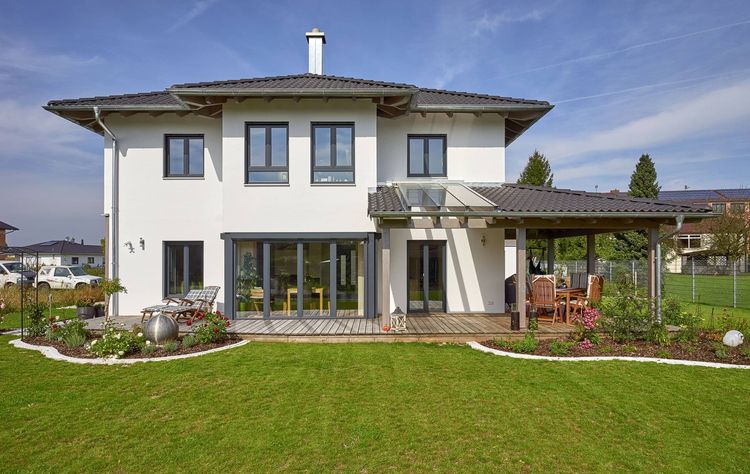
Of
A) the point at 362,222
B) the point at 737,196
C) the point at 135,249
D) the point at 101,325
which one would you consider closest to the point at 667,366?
the point at 362,222

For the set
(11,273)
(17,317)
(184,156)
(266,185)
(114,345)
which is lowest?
(17,317)

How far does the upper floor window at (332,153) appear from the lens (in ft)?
37.4

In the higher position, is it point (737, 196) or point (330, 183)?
point (737, 196)

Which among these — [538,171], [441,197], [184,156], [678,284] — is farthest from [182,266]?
[678,284]

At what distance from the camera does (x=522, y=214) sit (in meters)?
9.50

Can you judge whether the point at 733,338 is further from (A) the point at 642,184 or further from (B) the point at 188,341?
(A) the point at 642,184

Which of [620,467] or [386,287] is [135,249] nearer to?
[386,287]

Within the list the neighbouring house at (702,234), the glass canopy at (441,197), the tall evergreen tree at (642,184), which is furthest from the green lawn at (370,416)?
the tall evergreen tree at (642,184)

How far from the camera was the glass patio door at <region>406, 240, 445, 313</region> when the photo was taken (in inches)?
484

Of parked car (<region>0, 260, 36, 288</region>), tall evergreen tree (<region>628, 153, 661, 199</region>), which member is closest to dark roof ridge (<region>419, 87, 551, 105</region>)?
parked car (<region>0, 260, 36, 288</region>)

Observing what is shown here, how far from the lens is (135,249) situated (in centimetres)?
1242

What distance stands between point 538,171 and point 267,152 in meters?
18.5

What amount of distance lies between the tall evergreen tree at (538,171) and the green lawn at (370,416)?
18672 mm

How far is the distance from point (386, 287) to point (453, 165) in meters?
5.08
